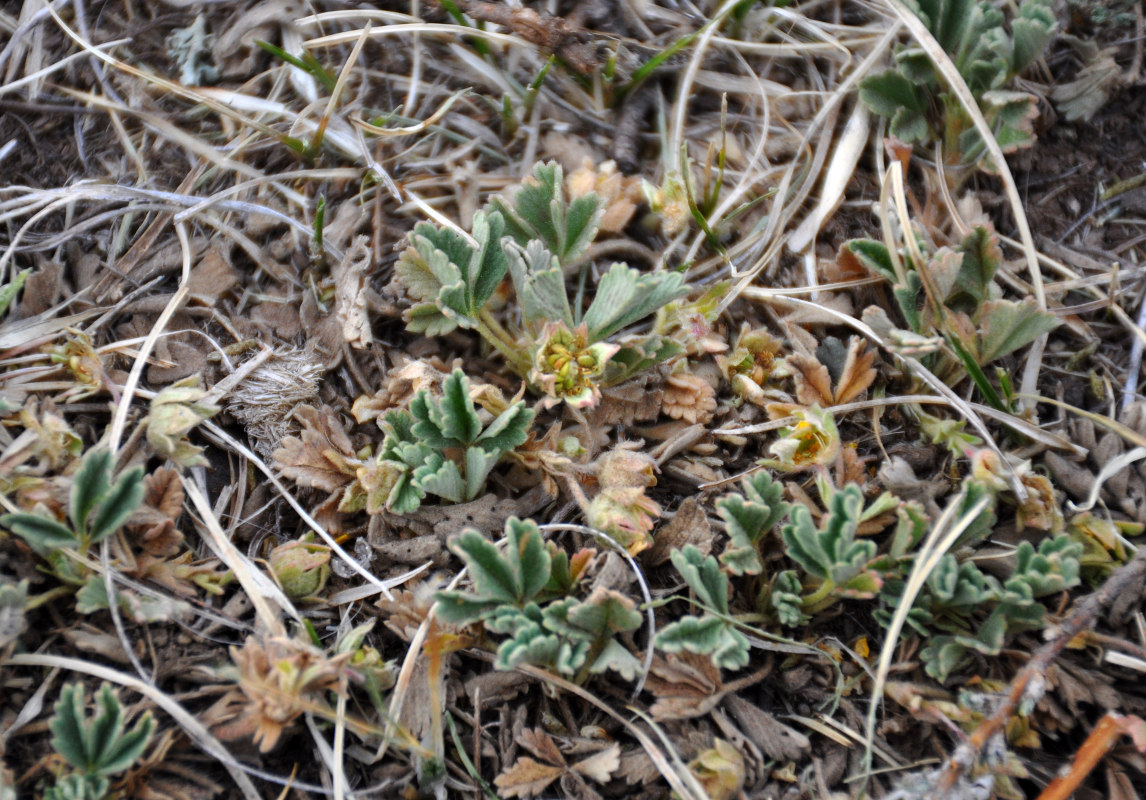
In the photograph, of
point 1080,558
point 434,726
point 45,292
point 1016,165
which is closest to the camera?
point 434,726

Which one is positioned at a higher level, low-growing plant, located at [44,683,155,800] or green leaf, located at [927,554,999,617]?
green leaf, located at [927,554,999,617]

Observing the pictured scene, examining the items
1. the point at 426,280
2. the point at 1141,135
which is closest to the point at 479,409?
the point at 426,280

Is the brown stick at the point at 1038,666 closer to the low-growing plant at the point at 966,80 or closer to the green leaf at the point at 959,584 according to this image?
A: the green leaf at the point at 959,584

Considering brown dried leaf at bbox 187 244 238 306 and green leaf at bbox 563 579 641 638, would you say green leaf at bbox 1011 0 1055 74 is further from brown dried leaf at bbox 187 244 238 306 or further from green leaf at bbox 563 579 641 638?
brown dried leaf at bbox 187 244 238 306

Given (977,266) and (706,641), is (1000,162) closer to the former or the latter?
(977,266)

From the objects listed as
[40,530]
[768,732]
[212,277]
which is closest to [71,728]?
[40,530]

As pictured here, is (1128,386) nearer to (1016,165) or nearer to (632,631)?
(1016,165)

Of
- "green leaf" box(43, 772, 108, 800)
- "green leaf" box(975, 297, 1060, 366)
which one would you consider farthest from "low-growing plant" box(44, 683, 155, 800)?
"green leaf" box(975, 297, 1060, 366)
